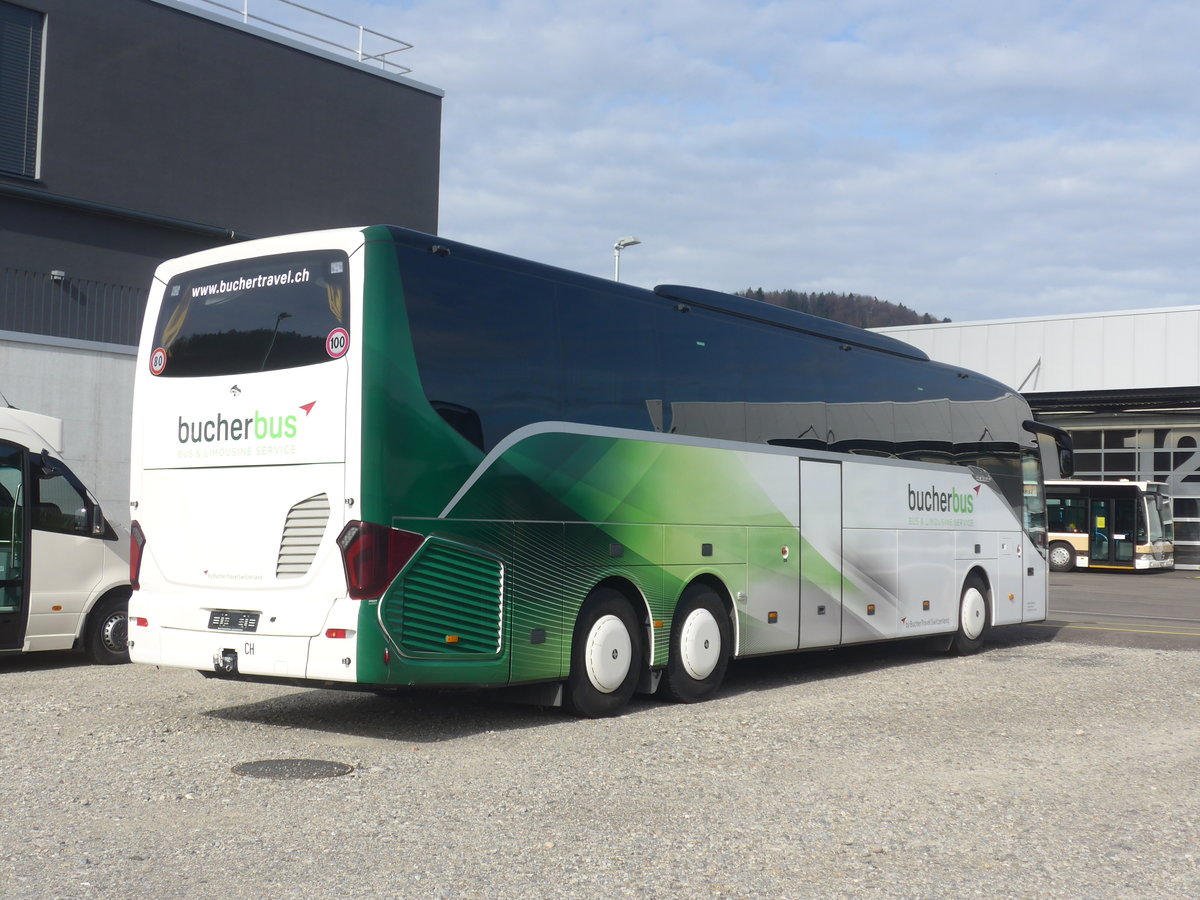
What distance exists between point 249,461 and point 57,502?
464 cm

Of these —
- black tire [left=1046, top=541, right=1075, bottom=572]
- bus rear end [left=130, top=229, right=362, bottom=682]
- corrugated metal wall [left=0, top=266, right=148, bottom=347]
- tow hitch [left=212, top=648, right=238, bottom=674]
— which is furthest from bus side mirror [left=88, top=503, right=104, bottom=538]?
black tire [left=1046, top=541, right=1075, bottom=572]

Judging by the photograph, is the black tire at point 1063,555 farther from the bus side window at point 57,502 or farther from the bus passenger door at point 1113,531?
the bus side window at point 57,502

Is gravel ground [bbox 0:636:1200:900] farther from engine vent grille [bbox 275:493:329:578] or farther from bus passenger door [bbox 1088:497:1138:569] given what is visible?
bus passenger door [bbox 1088:497:1138:569]

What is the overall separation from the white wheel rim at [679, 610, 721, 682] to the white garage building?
34276mm

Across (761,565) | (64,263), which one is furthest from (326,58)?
(761,565)

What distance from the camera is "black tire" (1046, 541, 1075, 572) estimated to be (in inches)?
1619

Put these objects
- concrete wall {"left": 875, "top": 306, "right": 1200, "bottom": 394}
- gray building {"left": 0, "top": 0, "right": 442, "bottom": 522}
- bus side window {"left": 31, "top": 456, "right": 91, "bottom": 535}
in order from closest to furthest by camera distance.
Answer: bus side window {"left": 31, "top": 456, "right": 91, "bottom": 535}, gray building {"left": 0, "top": 0, "right": 442, "bottom": 522}, concrete wall {"left": 875, "top": 306, "right": 1200, "bottom": 394}

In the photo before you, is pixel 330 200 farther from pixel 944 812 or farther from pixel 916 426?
pixel 944 812

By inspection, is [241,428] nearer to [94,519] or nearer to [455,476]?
[455,476]

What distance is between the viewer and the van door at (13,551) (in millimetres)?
12141

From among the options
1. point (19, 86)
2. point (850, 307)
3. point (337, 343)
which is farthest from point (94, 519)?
point (850, 307)

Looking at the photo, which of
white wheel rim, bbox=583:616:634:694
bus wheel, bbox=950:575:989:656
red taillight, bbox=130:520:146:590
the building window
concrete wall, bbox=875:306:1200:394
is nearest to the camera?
red taillight, bbox=130:520:146:590

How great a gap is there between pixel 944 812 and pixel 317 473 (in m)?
4.39

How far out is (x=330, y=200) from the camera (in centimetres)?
2720
